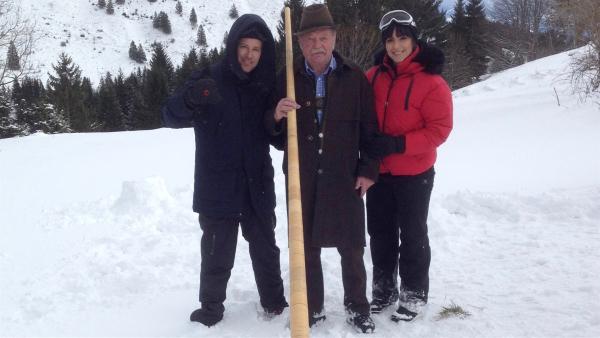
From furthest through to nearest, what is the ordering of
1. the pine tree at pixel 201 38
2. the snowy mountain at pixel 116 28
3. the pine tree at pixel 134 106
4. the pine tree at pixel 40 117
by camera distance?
the pine tree at pixel 201 38, the snowy mountain at pixel 116 28, the pine tree at pixel 134 106, the pine tree at pixel 40 117

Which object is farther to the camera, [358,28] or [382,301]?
[358,28]

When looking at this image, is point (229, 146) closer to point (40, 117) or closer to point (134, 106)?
point (40, 117)

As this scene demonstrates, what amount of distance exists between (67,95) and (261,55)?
44634 mm

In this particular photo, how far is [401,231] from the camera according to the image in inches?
126

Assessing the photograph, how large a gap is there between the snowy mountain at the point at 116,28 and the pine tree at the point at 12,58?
4925 centimetres

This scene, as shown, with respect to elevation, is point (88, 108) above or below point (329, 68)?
above

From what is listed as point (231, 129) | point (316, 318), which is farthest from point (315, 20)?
point (316, 318)

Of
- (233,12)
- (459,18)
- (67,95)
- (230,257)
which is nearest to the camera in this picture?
(230,257)

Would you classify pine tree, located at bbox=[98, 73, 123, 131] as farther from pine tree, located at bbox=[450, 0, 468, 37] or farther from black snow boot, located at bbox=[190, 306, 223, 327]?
black snow boot, located at bbox=[190, 306, 223, 327]

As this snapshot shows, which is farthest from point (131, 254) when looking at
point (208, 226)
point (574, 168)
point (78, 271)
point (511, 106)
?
point (511, 106)

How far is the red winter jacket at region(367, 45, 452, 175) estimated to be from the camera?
2.90 meters

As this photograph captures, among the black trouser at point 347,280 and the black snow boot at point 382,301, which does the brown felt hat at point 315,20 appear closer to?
the black trouser at point 347,280

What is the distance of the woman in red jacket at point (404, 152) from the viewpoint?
291 centimetres

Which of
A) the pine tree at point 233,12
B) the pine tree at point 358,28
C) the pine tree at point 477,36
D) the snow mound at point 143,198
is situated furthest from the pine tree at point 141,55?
the snow mound at point 143,198
